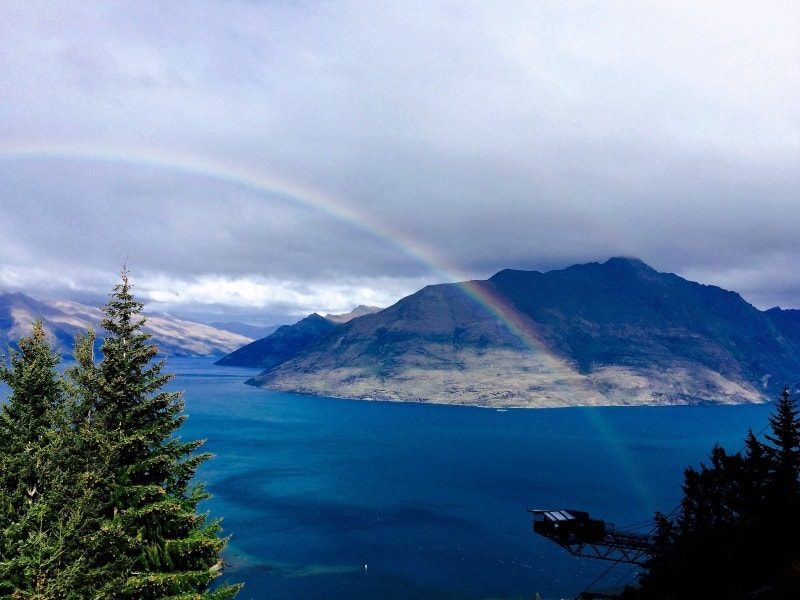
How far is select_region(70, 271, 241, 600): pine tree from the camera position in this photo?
1670cm

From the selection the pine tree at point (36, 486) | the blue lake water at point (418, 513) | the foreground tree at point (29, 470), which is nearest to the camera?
the pine tree at point (36, 486)

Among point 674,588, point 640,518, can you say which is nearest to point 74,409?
point 674,588

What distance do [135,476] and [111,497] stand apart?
107cm

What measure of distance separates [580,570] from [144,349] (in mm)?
85367

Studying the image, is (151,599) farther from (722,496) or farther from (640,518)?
(640,518)

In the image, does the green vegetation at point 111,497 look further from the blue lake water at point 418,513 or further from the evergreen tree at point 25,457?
the blue lake water at point 418,513

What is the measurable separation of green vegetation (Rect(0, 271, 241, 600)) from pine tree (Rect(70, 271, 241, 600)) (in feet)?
0.12

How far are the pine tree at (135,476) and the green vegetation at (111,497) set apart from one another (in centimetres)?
4

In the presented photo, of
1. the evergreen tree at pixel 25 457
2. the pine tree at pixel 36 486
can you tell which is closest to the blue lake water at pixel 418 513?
the evergreen tree at pixel 25 457

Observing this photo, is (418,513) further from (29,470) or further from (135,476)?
(135,476)

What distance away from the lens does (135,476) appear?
18219mm

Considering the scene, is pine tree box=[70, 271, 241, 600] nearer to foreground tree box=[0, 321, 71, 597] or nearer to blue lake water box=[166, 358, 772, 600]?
foreground tree box=[0, 321, 71, 597]

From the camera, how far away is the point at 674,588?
2388 centimetres

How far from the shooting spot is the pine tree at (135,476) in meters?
16.7
